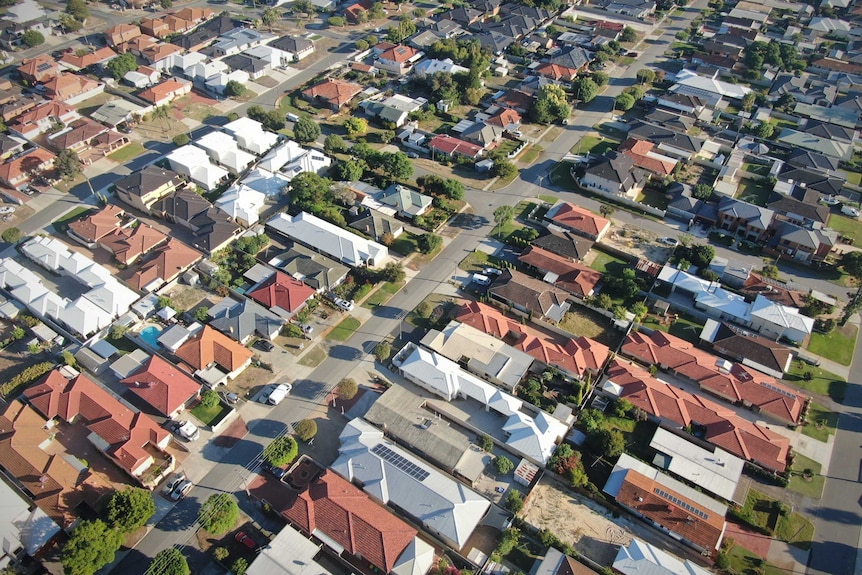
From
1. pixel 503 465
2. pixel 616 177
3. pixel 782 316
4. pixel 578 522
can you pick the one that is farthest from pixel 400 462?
pixel 616 177

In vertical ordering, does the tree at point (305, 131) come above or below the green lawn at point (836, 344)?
above

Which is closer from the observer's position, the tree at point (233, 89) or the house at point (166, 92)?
the house at point (166, 92)

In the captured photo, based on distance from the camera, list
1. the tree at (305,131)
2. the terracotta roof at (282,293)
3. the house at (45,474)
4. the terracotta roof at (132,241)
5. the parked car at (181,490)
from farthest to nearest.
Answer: the tree at (305,131) < the terracotta roof at (132,241) < the terracotta roof at (282,293) < the parked car at (181,490) < the house at (45,474)

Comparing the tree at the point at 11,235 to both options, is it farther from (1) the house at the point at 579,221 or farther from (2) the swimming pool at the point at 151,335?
(1) the house at the point at 579,221

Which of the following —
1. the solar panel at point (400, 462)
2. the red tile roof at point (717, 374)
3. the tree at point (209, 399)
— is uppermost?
the red tile roof at point (717, 374)

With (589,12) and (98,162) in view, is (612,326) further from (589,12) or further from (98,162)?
(589,12)

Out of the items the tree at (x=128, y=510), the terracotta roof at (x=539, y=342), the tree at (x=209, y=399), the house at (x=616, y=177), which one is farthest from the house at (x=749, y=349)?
the tree at (x=128, y=510)
